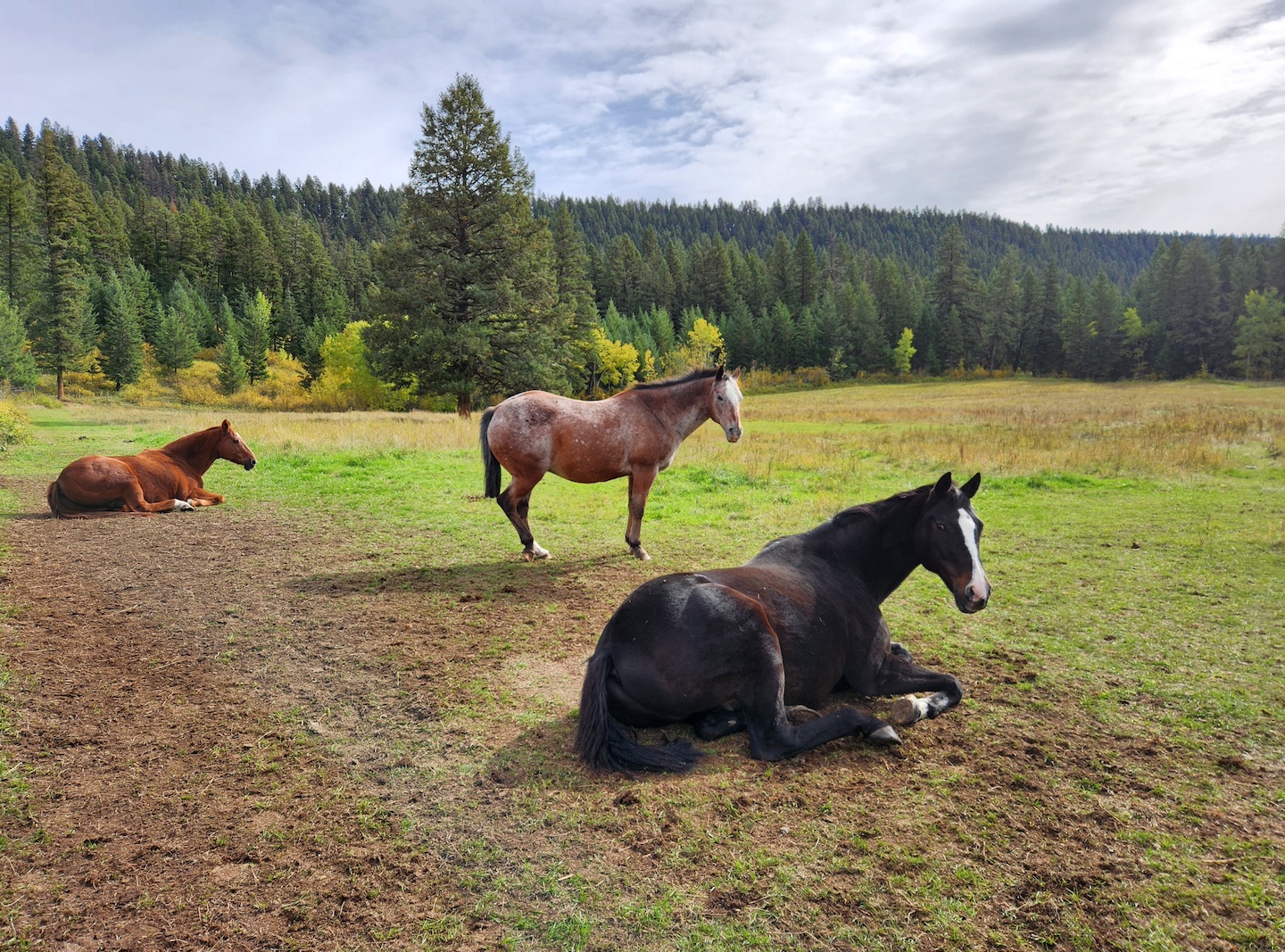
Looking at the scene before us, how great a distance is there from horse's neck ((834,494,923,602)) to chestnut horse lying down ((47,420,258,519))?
36.9 ft

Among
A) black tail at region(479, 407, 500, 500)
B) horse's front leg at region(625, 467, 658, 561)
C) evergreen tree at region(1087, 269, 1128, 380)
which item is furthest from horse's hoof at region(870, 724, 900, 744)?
evergreen tree at region(1087, 269, 1128, 380)

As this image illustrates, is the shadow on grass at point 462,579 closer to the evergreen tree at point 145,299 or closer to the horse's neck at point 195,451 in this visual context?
the horse's neck at point 195,451

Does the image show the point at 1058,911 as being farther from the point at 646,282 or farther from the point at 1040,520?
the point at 646,282

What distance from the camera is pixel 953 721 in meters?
4.49

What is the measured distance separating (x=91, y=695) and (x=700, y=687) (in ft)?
14.3

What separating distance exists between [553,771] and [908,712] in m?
2.35

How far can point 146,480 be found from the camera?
1122 cm

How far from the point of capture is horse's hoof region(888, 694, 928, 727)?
4.43m

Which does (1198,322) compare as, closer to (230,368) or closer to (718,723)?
(718,723)

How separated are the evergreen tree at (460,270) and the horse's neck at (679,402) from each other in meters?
21.6

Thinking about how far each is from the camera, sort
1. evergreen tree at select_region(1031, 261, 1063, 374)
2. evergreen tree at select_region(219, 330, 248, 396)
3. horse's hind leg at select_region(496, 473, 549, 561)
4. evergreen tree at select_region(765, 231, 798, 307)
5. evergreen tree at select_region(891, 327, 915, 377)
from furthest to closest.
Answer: evergreen tree at select_region(765, 231, 798, 307), evergreen tree at select_region(1031, 261, 1063, 374), evergreen tree at select_region(891, 327, 915, 377), evergreen tree at select_region(219, 330, 248, 396), horse's hind leg at select_region(496, 473, 549, 561)

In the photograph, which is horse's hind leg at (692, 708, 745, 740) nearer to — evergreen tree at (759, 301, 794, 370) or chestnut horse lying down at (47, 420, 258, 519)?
chestnut horse lying down at (47, 420, 258, 519)

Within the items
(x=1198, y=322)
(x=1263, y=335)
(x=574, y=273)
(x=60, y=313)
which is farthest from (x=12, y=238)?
(x=1263, y=335)

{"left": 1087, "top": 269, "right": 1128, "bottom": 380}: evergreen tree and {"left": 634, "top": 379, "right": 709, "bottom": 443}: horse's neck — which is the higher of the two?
{"left": 1087, "top": 269, "right": 1128, "bottom": 380}: evergreen tree
